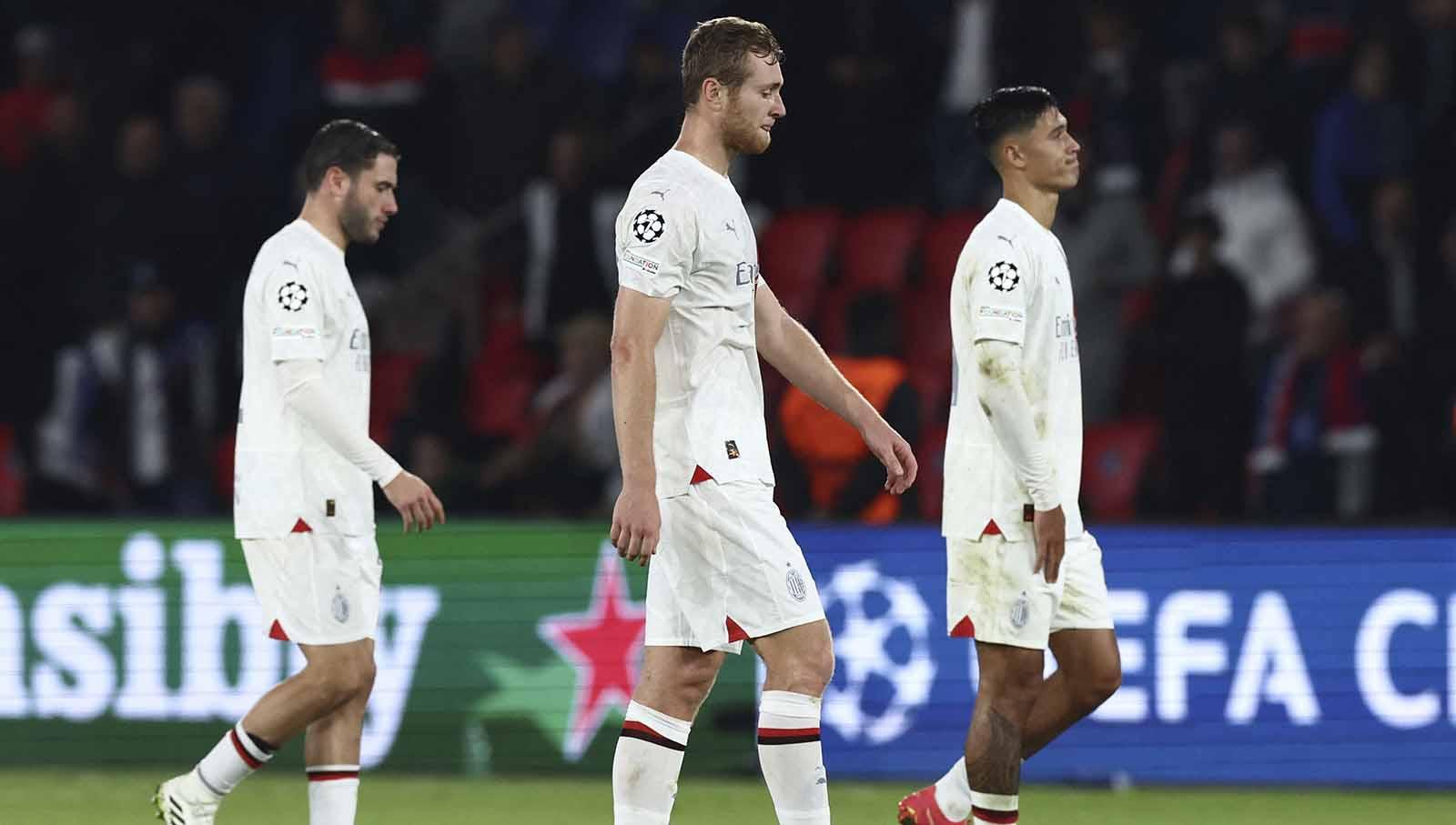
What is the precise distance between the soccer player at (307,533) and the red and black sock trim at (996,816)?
2022mm

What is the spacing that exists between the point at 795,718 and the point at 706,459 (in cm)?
73

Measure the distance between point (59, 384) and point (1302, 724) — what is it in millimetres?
7776

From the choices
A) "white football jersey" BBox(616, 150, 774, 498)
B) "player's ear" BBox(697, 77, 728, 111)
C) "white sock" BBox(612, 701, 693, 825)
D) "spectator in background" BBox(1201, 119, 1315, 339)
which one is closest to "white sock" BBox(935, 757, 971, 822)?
"white sock" BBox(612, 701, 693, 825)

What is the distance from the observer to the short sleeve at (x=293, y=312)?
24.7 ft

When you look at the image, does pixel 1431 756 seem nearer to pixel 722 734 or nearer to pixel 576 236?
pixel 722 734

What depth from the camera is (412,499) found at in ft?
24.1

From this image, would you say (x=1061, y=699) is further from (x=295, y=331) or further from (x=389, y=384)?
(x=389, y=384)

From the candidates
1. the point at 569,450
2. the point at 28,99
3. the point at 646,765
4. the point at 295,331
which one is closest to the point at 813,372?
the point at 646,765

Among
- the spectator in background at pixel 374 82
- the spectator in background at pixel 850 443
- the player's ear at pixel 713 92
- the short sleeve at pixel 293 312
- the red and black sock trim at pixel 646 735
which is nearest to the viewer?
the red and black sock trim at pixel 646 735

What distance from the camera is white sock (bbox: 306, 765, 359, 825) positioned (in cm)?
760

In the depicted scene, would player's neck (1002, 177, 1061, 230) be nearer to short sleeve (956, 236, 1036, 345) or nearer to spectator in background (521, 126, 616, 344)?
short sleeve (956, 236, 1036, 345)

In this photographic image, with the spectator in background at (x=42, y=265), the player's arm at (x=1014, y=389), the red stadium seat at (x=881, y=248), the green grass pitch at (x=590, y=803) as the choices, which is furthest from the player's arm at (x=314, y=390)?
the spectator in background at (x=42, y=265)

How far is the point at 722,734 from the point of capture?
10.3m

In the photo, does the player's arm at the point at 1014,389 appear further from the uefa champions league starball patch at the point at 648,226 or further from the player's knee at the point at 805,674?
the uefa champions league starball patch at the point at 648,226
